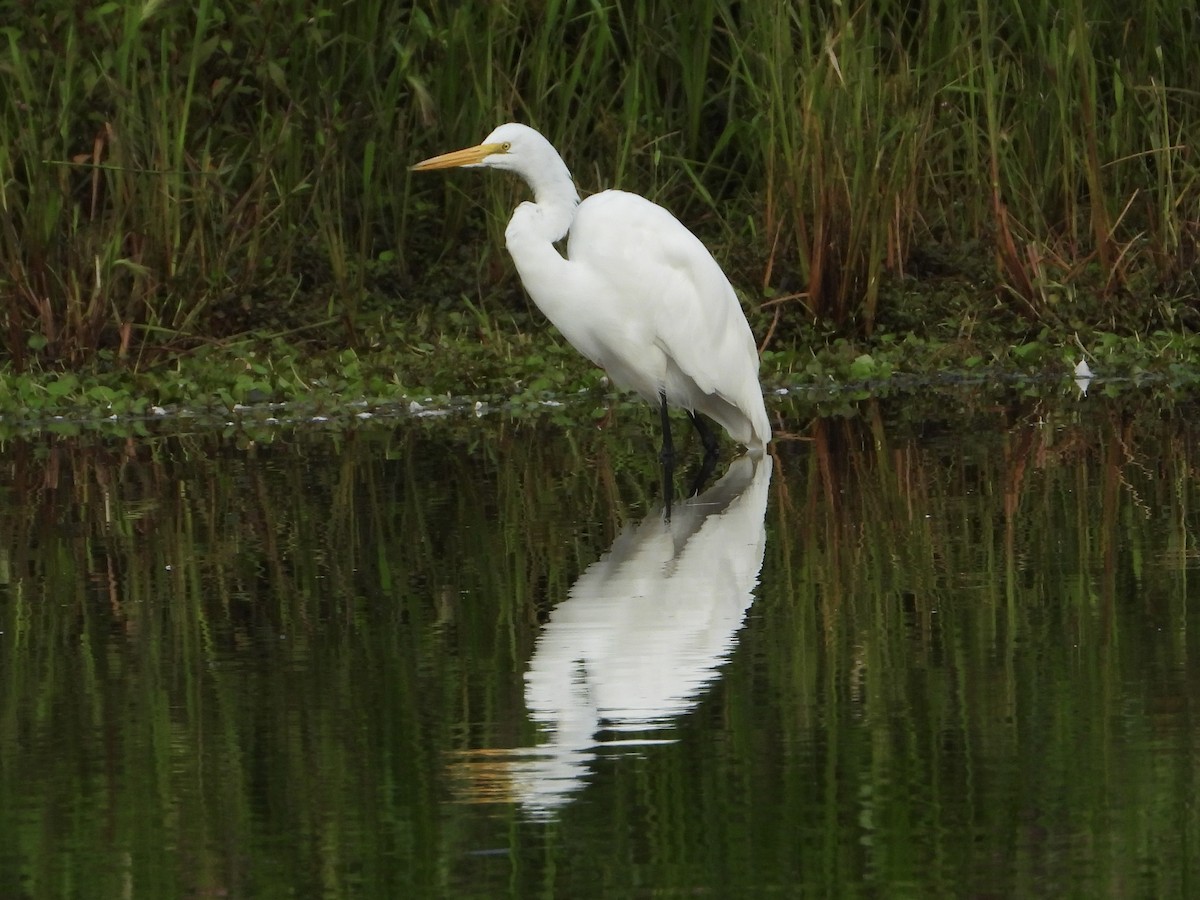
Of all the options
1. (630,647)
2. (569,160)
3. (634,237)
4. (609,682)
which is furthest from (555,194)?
(609,682)

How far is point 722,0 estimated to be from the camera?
35.3 feet

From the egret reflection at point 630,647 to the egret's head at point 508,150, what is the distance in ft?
6.79

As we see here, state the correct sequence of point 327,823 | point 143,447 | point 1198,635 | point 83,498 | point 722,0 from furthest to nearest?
point 722,0 < point 143,447 < point 83,498 < point 1198,635 < point 327,823

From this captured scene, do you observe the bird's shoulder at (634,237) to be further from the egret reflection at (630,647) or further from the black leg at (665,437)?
the egret reflection at (630,647)

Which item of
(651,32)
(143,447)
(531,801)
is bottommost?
(143,447)

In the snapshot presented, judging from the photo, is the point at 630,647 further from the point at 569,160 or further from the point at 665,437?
the point at 569,160

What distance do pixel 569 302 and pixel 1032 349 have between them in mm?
2897

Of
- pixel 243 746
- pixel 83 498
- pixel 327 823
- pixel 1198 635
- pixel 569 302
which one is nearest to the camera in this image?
pixel 327 823

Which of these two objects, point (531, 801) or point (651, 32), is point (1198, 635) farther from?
point (651, 32)

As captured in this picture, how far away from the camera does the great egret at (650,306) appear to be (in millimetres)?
7719

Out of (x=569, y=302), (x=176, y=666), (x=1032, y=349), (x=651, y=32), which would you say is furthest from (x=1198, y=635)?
(x=651, y=32)

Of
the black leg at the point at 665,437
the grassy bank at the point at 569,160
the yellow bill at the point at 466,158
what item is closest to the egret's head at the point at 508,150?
the yellow bill at the point at 466,158

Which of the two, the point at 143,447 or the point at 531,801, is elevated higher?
the point at 531,801

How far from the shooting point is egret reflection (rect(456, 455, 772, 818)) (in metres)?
3.60
